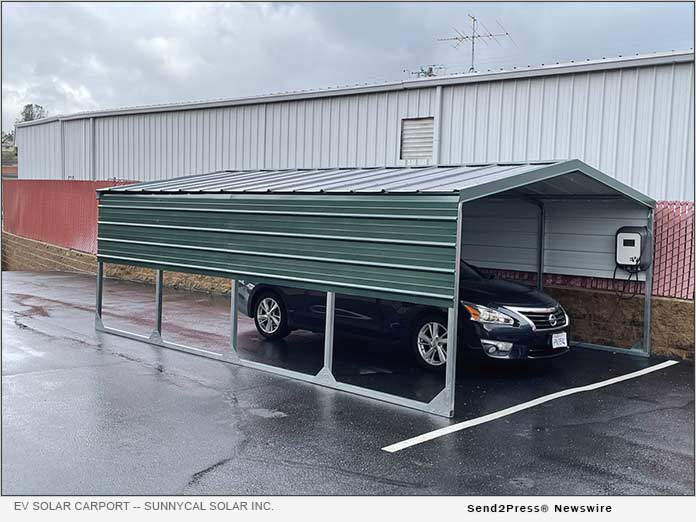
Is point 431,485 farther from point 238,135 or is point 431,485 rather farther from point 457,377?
point 238,135

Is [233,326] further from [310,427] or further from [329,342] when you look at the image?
[310,427]

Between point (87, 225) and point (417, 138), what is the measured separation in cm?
1074

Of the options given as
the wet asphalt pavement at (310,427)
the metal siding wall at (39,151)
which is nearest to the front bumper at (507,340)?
the wet asphalt pavement at (310,427)

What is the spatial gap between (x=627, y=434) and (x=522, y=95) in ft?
22.8

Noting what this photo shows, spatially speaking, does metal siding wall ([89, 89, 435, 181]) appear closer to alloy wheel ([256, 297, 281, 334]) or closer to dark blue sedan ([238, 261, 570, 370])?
alloy wheel ([256, 297, 281, 334])

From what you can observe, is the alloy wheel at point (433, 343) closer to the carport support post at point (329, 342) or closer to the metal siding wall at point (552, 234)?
the carport support post at point (329, 342)

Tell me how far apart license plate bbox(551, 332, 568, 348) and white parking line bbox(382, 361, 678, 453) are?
575mm

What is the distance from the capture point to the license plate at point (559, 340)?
8383mm

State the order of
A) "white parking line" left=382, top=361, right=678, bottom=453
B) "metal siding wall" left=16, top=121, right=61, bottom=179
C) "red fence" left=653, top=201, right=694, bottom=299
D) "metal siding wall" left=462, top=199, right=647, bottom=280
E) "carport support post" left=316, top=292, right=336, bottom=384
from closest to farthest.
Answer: "white parking line" left=382, top=361, right=678, bottom=453 < "carport support post" left=316, top=292, right=336, bottom=384 < "red fence" left=653, top=201, right=694, bottom=299 < "metal siding wall" left=462, top=199, right=647, bottom=280 < "metal siding wall" left=16, top=121, right=61, bottom=179

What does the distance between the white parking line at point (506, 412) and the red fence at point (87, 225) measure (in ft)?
4.57

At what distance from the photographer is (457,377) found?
8438 millimetres

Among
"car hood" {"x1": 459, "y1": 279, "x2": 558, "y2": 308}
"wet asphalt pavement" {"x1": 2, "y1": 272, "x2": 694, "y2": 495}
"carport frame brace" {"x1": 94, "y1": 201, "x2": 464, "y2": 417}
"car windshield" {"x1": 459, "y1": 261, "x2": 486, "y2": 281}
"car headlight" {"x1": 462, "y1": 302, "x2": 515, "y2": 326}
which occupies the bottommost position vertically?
"wet asphalt pavement" {"x1": 2, "y1": 272, "x2": 694, "y2": 495}

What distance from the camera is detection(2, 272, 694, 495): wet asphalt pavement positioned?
515cm

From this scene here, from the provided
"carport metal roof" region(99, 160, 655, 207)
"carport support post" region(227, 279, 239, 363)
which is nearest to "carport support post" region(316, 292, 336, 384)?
"carport metal roof" region(99, 160, 655, 207)
